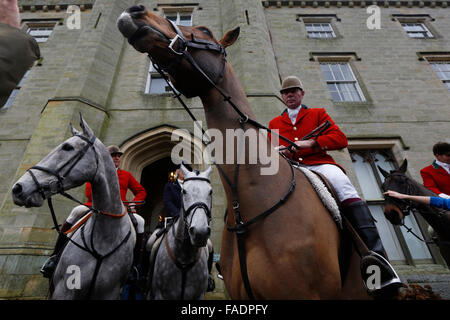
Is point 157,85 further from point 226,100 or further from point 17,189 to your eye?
point 226,100

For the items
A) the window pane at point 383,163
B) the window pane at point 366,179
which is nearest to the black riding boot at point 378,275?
the window pane at point 366,179

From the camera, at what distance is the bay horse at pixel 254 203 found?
1313 mm

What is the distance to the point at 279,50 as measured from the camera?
9.54m

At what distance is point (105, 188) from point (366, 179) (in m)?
7.51

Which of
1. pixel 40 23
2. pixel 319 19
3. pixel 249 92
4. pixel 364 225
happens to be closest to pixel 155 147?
pixel 249 92

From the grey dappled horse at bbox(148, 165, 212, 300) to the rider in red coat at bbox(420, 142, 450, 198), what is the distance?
4.36 metres

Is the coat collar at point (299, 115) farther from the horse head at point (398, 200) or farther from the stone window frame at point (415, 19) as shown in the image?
the stone window frame at point (415, 19)

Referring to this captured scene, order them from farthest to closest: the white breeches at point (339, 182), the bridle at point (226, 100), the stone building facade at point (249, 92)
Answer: the stone building facade at point (249, 92) → the white breeches at point (339, 182) → the bridle at point (226, 100)

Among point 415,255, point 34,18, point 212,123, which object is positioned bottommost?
point 212,123

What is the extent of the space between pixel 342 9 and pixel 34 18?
51.8 feet

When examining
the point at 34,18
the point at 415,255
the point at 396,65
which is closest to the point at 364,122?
the point at 396,65

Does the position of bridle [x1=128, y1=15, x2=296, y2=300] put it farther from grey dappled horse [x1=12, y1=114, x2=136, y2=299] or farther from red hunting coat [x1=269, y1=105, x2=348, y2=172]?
grey dappled horse [x1=12, y1=114, x2=136, y2=299]

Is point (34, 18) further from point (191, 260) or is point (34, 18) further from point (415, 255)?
point (415, 255)

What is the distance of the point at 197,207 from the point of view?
264cm
